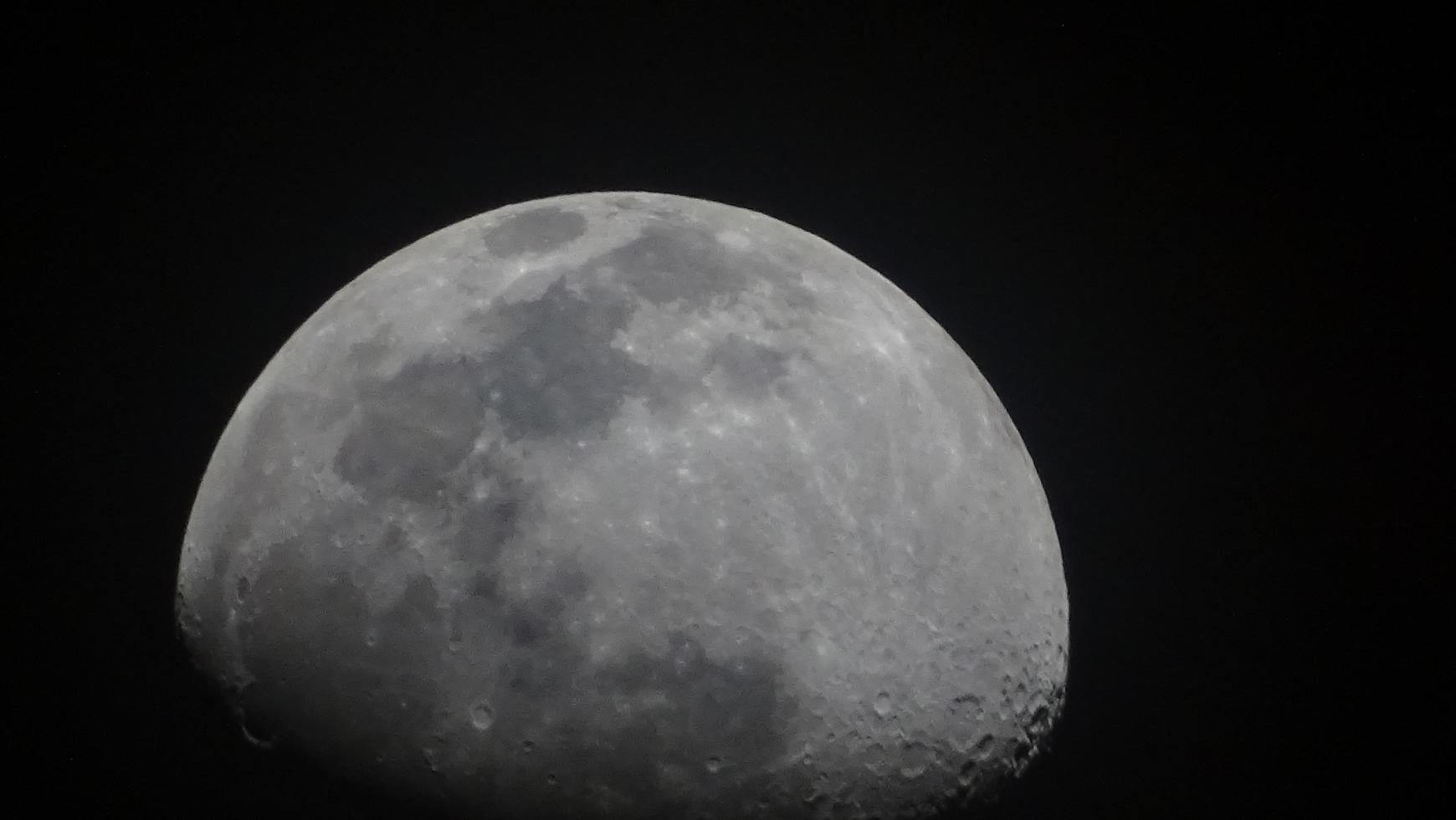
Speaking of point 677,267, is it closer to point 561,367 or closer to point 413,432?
point 561,367

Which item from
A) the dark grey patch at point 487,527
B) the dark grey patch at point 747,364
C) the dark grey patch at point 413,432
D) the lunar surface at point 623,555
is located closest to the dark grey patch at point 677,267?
the lunar surface at point 623,555

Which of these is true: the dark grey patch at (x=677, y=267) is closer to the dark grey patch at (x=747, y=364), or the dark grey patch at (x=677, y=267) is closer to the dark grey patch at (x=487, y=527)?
the dark grey patch at (x=747, y=364)

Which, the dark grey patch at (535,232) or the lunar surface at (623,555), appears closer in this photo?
the lunar surface at (623,555)

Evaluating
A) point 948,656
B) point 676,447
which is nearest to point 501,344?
point 676,447

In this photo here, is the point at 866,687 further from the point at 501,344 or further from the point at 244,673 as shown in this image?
the point at 244,673

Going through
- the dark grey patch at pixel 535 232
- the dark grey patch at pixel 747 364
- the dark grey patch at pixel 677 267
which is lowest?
the dark grey patch at pixel 747 364

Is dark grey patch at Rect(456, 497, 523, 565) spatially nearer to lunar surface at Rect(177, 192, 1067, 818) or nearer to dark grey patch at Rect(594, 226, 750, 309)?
lunar surface at Rect(177, 192, 1067, 818)

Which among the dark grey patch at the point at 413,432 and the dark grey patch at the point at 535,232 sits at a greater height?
the dark grey patch at the point at 535,232
